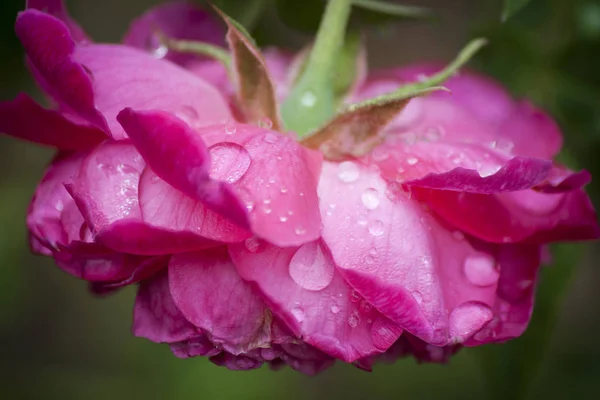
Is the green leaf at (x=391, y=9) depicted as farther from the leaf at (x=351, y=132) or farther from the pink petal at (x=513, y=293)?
the pink petal at (x=513, y=293)

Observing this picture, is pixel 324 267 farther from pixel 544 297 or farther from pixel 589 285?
pixel 589 285

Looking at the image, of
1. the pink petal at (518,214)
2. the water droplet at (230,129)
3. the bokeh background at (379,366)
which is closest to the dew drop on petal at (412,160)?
the pink petal at (518,214)

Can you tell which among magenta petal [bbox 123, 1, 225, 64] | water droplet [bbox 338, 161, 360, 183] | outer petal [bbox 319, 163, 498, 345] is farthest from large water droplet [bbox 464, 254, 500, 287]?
magenta petal [bbox 123, 1, 225, 64]

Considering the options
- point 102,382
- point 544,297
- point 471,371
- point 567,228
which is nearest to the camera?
point 567,228

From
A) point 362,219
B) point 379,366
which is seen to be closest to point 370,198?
point 362,219

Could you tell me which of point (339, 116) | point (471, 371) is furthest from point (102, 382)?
point (339, 116)
